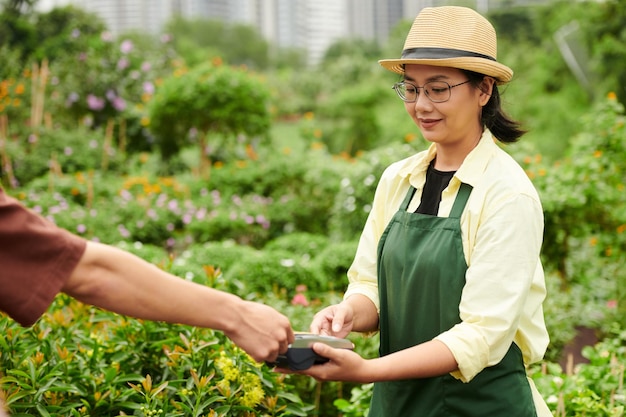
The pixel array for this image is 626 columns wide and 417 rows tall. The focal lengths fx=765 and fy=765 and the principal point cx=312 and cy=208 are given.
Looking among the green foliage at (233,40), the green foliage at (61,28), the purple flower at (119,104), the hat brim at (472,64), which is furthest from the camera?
the green foliage at (233,40)

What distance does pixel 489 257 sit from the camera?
175cm

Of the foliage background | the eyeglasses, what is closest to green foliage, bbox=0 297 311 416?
the foliage background

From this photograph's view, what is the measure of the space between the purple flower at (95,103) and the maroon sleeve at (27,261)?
32.0ft

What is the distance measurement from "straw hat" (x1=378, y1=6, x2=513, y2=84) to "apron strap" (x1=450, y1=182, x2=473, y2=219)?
29 centimetres

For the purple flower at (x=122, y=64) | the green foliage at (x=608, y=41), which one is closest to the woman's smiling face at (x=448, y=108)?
the green foliage at (x=608, y=41)

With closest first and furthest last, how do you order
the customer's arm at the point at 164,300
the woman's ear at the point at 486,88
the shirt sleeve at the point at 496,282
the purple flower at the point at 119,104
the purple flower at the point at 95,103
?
the customer's arm at the point at 164,300
the shirt sleeve at the point at 496,282
the woman's ear at the point at 486,88
the purple flower at the point at 95,103
the purple flower at the point at 119,104

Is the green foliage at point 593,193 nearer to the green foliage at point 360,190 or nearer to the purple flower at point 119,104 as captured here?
the green foliage at point 360,190

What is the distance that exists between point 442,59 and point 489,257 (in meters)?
0.49

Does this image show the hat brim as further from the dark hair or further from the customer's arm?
the customer's arm

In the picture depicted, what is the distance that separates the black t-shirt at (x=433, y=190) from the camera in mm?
1979

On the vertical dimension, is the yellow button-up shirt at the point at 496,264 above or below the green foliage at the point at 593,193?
above

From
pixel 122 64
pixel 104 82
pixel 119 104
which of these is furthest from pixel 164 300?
pixel 122 64

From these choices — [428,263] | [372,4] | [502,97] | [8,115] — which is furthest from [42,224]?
[372,4]

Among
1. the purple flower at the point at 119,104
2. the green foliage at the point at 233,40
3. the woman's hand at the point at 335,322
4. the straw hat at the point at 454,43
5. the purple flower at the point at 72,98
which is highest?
the straw hat at the point at 454,43
